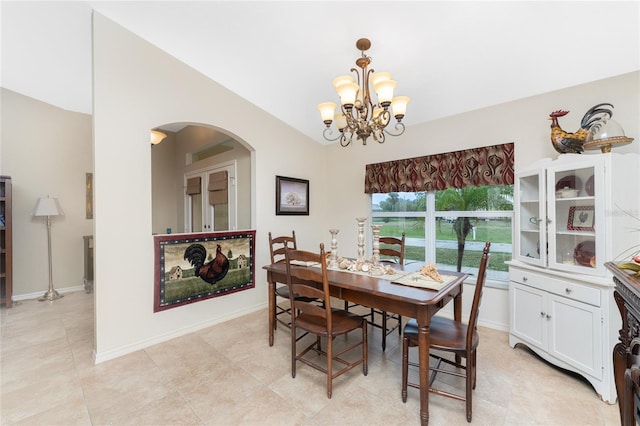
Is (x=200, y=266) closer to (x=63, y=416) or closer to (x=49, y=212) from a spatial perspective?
(x=63, y=416)

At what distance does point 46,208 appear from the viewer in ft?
13.0

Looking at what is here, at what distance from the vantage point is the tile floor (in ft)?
5.60

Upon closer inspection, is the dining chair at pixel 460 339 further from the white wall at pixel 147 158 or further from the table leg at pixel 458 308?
the white wall at pixel 147 158

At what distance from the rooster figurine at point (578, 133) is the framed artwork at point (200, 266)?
3279mm

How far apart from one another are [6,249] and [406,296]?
5.28 metres

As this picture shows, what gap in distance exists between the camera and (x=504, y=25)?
6.75 ft

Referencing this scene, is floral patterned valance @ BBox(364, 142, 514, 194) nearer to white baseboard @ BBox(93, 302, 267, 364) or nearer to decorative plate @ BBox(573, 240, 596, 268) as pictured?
decorative plate @ BBox(573, 240, 596, 268)

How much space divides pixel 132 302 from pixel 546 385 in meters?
3.56

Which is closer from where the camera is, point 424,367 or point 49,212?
point 424,367

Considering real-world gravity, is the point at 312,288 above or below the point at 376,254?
below

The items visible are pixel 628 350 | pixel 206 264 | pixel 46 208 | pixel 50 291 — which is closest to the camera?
pixel 628 350

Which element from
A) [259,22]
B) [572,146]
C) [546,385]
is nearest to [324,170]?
[259,22]

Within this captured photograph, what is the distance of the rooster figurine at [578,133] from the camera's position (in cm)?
218

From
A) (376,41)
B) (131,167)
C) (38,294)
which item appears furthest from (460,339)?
(38,294)
